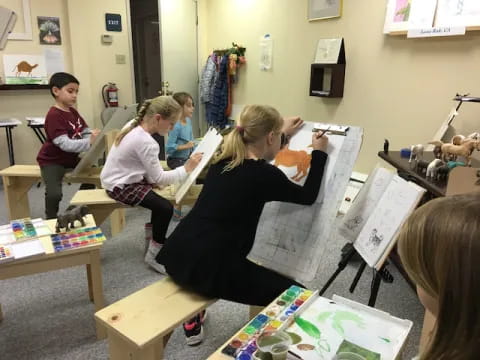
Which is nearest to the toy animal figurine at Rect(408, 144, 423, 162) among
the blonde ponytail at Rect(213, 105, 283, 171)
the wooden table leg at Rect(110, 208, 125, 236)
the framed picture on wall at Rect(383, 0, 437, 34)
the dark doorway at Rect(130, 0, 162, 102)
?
the blonde ponytail at Rect(213, 105, 283, 171)

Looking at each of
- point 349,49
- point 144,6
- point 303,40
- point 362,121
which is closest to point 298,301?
point 362,121

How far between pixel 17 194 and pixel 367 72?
3188 millimetres

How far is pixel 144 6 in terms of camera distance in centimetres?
652

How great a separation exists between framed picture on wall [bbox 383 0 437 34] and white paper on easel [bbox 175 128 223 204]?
1.85 metres

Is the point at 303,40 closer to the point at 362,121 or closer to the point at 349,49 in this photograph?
the point at 349,49

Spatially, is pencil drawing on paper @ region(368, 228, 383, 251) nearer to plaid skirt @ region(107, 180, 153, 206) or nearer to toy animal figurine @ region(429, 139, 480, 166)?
toy animal figurine @ region(429, 139, 480, 166)

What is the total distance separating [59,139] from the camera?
2.95 meters

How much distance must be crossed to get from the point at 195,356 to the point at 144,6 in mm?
6123

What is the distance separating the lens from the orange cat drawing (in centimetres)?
177

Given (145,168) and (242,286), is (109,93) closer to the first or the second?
(145,168)

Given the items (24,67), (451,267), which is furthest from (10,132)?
(451,267)

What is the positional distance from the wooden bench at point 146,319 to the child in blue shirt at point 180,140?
6.10ft

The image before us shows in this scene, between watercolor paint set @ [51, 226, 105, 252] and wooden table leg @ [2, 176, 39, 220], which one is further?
wooden table leg @ [2, 176, 39, 220]

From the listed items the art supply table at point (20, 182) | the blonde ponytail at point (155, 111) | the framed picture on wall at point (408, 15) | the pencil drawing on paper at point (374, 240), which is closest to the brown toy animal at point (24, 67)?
the art supply table at point (20, 182)
